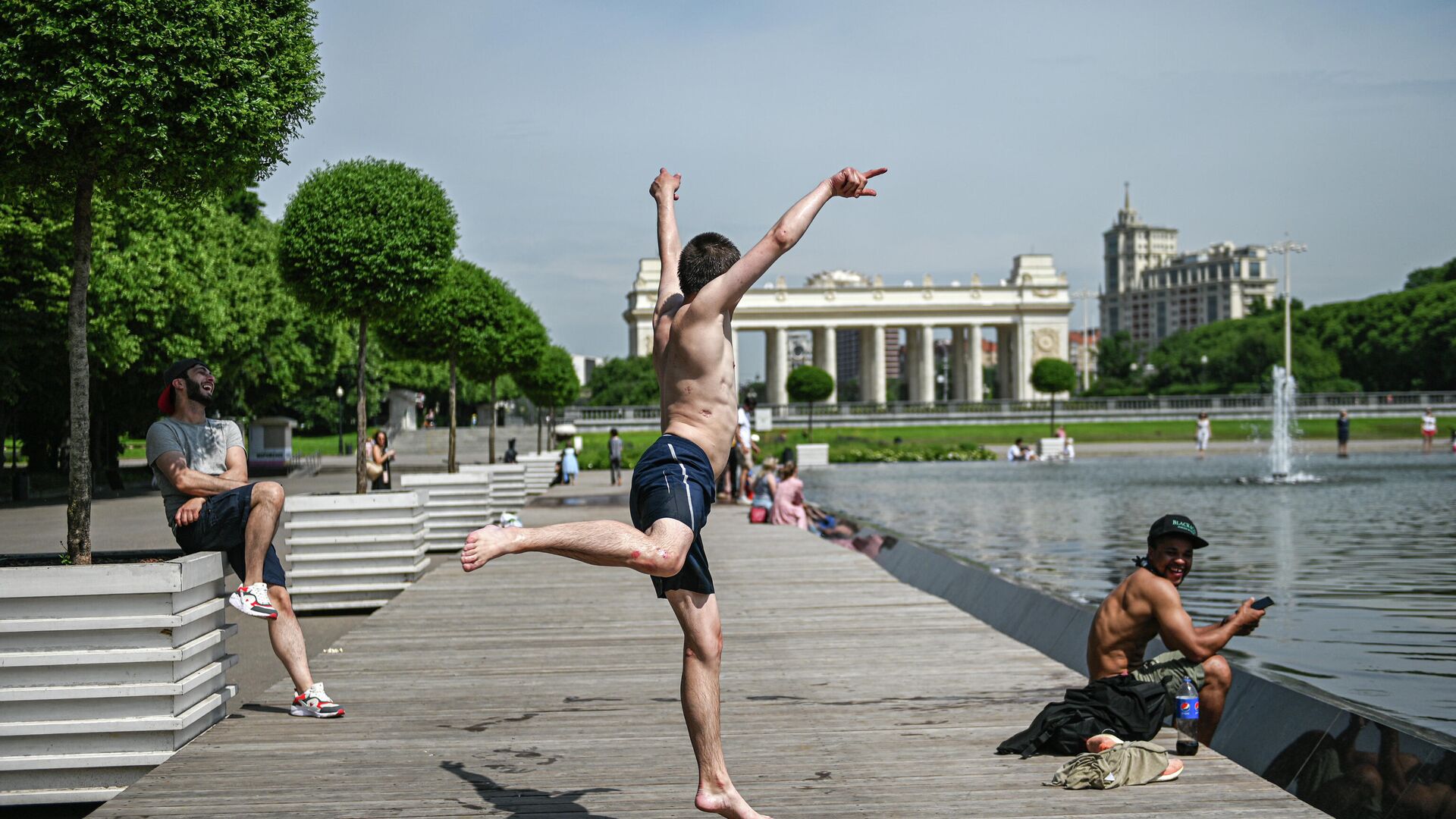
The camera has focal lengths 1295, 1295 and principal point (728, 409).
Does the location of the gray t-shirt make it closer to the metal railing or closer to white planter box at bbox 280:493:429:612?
white planter box at bbox 280:493:429:612

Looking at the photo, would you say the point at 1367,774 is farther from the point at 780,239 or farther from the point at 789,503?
the point at 789,503

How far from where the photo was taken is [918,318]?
98.3m

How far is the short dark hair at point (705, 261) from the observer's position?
3.92m

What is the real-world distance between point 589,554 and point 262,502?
248 cm

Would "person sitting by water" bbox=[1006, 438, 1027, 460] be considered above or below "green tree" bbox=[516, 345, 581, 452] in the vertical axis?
below

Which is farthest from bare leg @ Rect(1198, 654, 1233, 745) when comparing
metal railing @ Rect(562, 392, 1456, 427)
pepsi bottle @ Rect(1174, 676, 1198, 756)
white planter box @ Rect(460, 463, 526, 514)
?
metal railing @ Rect(562, 392, 1456, 427)

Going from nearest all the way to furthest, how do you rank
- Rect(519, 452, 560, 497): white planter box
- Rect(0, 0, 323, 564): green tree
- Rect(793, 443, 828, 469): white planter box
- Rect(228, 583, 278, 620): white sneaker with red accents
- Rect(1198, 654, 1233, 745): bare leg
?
Rect(228, 583, 278, 620): white sneaker with red accents < Rect(1198, 654, 1233, 745): bare leg < Rect(0, 0, 323, 564): green tree < Rect(519, 452, 560, 497): white planter box < Rect(793, 443, 828, 469): white planter box

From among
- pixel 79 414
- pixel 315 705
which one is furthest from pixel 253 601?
pixel 79 414

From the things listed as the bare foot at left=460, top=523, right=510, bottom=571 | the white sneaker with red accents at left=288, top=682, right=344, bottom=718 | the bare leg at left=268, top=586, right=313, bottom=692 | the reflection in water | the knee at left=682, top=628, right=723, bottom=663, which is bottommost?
the reflection in water

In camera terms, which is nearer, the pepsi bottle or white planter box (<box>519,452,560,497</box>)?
the pepsi bottle

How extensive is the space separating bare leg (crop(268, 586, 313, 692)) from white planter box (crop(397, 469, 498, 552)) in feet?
26.4

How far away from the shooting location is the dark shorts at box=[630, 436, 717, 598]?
3670 millimetres

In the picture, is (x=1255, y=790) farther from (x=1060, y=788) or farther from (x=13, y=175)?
(x=13, y=175)

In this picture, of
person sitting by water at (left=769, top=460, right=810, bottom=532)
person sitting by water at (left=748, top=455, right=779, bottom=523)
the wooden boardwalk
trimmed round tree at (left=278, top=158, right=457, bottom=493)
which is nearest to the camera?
the wooden boardwalk
